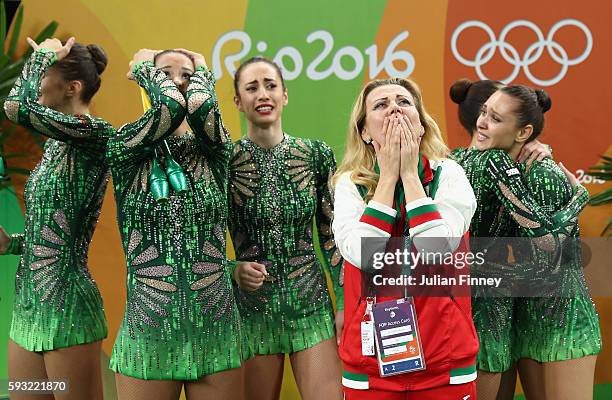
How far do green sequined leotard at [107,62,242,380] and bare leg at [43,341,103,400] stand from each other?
490mm

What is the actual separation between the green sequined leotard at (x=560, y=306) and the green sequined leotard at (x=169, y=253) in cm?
147

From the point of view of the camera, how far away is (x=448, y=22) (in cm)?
477

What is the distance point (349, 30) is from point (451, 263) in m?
2.44

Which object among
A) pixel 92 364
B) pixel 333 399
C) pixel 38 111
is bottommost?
pixel 333 399

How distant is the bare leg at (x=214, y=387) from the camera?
3025 mm

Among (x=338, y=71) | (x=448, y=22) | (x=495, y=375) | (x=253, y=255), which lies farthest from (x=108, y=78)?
(x=495, y=375)

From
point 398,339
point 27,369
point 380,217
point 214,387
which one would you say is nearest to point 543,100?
point 380,217

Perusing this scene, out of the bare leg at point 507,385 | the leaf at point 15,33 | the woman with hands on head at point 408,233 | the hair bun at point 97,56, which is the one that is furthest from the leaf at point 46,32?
the bare leg at point 507,385

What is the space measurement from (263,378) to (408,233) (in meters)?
1.36

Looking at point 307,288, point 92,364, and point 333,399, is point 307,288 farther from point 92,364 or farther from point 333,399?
point 92,364

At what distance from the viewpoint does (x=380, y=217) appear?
2.51 meters

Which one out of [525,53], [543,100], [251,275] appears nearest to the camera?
[251,275]

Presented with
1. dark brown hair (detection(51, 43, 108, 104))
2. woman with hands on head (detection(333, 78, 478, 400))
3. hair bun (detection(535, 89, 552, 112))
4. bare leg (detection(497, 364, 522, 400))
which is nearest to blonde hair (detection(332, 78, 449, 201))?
woman with hands on head (detection(333, 78, 478, 400))

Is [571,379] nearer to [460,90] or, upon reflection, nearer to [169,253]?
[460,90]
